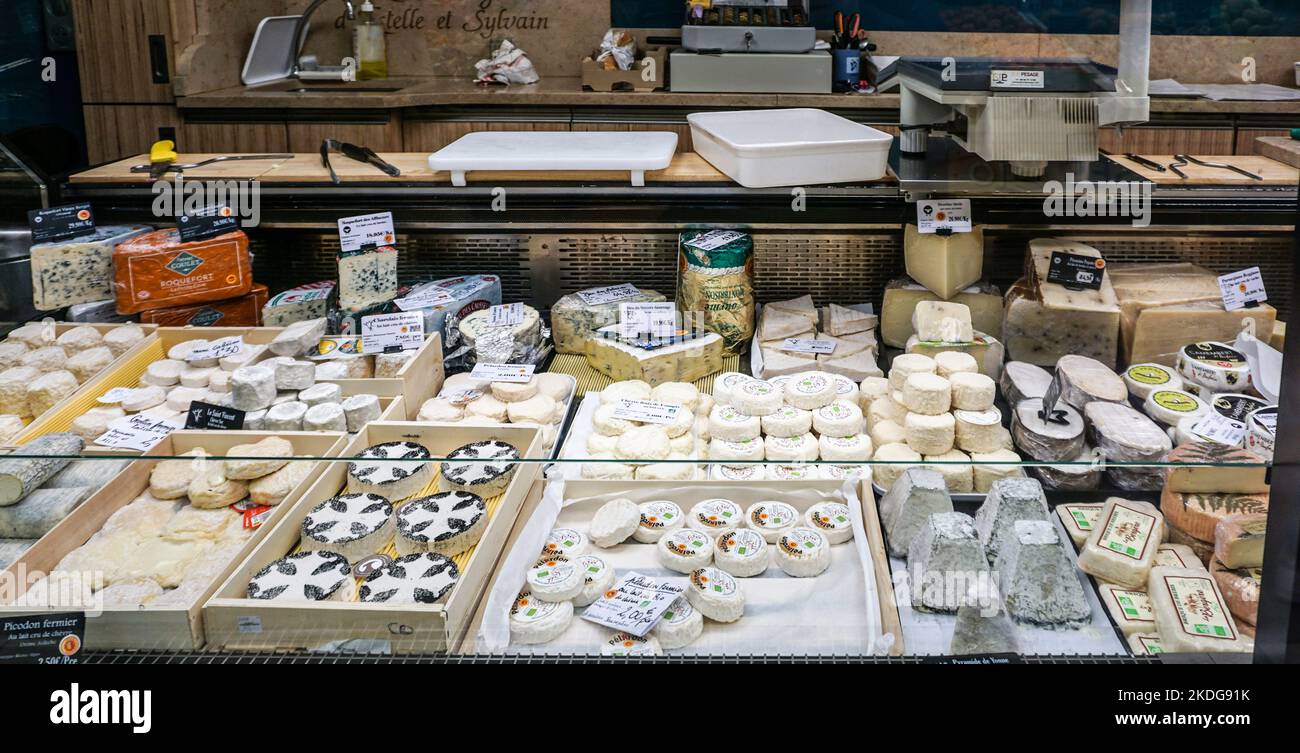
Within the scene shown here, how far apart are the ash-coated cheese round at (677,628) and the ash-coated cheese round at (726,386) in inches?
27.7

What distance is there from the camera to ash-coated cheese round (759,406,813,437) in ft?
7.80

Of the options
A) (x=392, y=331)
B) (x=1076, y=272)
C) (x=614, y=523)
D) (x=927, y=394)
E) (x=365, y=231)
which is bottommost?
(x=614, y=523)

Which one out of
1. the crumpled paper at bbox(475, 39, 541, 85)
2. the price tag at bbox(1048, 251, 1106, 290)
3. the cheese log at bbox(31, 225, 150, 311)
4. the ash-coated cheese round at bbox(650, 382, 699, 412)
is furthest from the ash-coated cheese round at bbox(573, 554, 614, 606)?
the crumpled paper at bbox(475, 39, 541, 85)

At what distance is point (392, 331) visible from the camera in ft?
8.59

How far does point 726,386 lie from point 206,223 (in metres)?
1.45

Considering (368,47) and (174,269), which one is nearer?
(174,269)

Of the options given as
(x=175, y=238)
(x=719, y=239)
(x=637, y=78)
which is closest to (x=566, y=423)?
(x=719, y=239)

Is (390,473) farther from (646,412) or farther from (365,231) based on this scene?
(365,231)

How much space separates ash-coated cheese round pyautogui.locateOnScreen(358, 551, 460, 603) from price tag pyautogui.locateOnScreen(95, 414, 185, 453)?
2.21 ft

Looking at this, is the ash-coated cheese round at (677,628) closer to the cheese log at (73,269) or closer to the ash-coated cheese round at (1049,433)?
the ash-coated cheese round at (1049,433)

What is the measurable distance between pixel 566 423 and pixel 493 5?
4.00 meters

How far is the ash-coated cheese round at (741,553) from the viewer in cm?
204

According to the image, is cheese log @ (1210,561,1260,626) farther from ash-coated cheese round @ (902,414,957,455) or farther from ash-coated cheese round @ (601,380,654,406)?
ash-coated cheese round @ (601,380,654,406)

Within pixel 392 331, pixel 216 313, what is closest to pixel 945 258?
pixel 392 331
